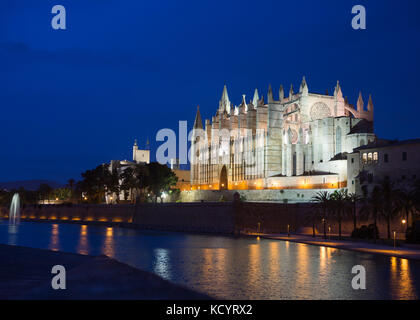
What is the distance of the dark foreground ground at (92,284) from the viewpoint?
12344mm

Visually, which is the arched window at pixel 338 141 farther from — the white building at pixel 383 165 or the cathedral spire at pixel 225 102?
the cathedral spire at pixel 225 102

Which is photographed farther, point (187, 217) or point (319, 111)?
point (319, 111)

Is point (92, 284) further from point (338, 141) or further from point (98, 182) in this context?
point (98, 182)

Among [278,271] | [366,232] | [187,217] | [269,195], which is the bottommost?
[278,271]

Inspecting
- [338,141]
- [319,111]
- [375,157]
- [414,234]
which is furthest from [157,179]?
[414,234]

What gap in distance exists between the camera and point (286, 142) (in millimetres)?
59844

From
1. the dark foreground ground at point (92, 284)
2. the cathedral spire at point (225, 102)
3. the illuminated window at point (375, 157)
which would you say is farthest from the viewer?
the cathedral spire at point (225, 102)

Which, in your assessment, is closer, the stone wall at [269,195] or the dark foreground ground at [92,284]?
the dark foreground ground at [92,284]

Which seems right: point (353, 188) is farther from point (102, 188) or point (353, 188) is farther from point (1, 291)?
point (102, 188)

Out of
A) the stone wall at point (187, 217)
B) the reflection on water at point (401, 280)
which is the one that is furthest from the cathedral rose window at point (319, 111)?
the reflection on water at point (401, 280)

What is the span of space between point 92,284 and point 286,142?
158 feet

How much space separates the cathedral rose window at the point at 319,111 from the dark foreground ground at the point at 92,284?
45258 millimetres

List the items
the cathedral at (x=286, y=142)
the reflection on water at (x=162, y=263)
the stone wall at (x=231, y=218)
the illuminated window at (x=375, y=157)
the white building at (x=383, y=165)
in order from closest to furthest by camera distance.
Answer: the reflection on water at (x=162, y=263)
the white building at (x=383, y=165)
the illuminated window at (x=375, y=157)
the stone wall at (x=231, y=218)
the cathedral at (x=286, y=142)

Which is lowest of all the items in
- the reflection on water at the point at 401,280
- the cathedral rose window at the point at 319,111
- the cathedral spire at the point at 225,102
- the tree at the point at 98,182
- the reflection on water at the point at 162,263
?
the reflection on water at the point at 162,263
